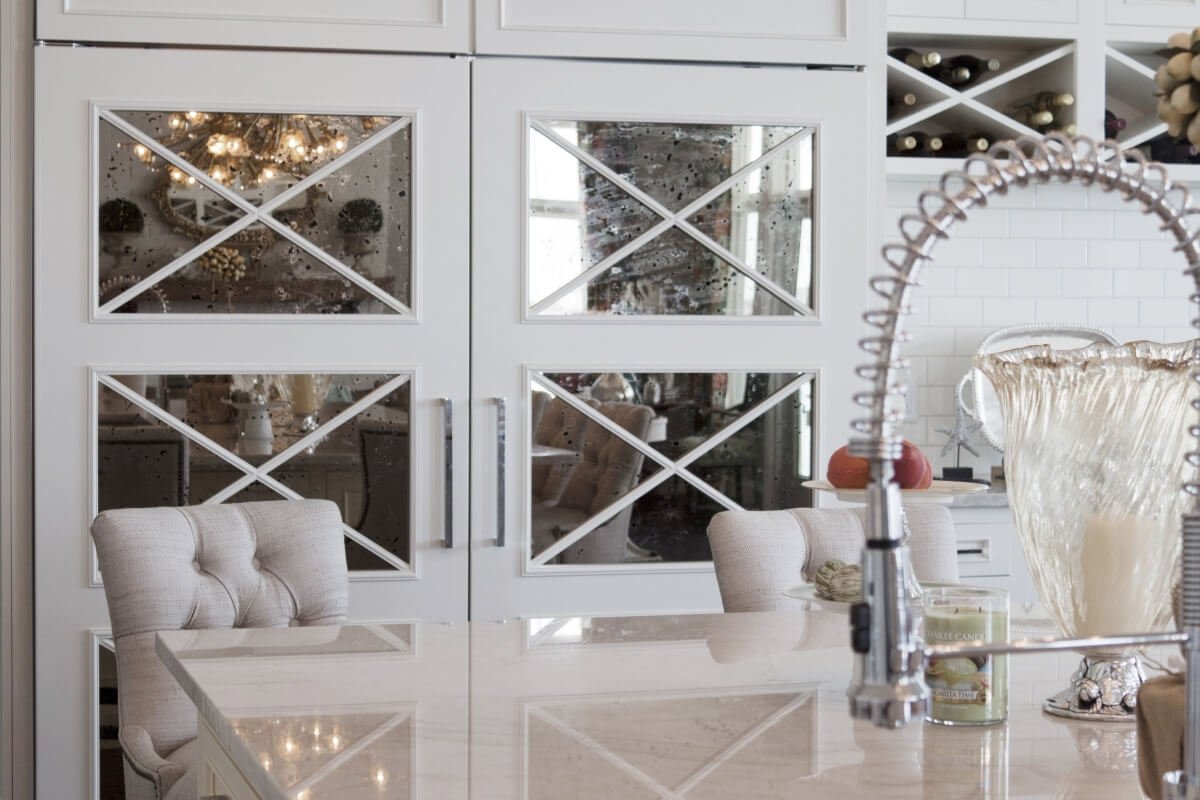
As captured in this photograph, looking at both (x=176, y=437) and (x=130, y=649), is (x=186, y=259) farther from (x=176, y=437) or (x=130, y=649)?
(x=130, y=649)

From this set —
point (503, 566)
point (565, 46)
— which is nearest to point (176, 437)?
point (503, 566)

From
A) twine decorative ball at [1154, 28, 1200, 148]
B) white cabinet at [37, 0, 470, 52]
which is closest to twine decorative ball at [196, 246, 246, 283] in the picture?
white cabinet at [37, 0, 470, 52]

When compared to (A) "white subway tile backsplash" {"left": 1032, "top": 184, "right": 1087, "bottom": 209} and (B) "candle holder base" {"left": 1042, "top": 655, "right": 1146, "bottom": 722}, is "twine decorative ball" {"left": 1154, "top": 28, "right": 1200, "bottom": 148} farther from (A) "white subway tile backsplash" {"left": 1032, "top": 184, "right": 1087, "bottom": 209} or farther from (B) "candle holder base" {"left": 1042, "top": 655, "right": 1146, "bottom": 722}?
(A) "white subway tile backsplash" {"left": 1032, "top": 184, "right": 1087, "bottom": 209}

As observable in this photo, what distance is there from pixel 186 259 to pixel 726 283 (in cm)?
124

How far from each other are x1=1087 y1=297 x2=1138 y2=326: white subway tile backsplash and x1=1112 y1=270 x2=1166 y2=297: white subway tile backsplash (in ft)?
0.08

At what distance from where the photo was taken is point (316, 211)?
2953 mm

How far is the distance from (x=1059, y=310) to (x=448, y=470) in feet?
6.91

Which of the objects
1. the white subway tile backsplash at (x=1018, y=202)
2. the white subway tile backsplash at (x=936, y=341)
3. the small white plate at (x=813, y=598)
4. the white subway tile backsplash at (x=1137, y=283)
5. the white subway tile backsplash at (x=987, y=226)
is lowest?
the small white plate at (x=813, y=598)

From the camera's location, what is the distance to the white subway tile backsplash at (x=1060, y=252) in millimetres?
4020

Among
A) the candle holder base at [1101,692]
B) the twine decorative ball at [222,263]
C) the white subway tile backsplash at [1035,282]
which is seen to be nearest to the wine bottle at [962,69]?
the white subway tile backsplash at [1035,282]

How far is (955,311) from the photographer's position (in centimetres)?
398

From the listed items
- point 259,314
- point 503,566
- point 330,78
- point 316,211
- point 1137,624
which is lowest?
point 503,566

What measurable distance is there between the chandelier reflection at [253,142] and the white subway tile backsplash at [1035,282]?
6.78 ft

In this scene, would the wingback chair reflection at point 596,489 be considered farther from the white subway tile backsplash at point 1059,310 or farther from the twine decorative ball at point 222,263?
the white subway tile backsplash at point 1059,310
